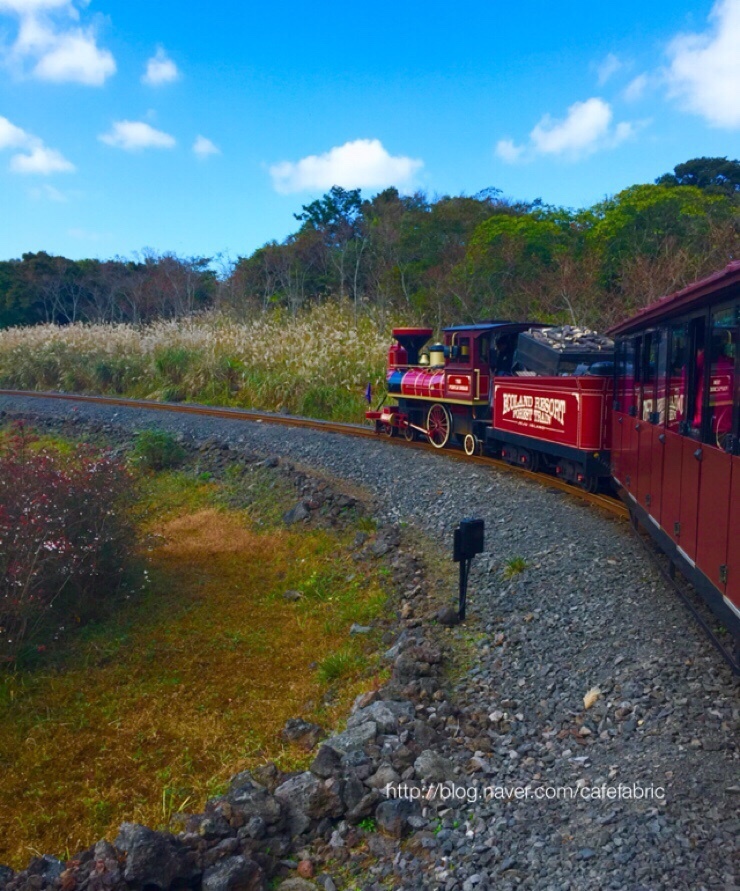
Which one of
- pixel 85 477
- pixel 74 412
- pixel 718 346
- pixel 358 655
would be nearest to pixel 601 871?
pixel 718 346

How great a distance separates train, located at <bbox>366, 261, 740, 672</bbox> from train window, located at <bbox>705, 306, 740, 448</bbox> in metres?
0.01

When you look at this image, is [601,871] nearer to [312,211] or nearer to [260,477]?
[260,477]

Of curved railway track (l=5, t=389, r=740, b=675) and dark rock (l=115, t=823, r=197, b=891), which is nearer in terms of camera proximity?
dark rock (l=115, t=823, r=197, b=891)

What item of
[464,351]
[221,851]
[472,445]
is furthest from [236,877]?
[464,351]

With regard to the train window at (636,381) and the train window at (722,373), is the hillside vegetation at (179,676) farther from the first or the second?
the train window at (722,373)

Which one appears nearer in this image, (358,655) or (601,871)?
(601,871)

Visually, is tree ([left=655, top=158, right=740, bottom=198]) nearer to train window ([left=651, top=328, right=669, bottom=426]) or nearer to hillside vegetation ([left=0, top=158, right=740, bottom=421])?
hillside vegetation ([left=0, top=158, right=740, bottom=421])

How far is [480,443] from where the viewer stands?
13289 mm

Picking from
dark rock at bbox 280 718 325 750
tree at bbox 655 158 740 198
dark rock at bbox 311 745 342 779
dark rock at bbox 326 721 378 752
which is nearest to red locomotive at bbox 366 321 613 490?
dark rock at bbox 280 718 325 750

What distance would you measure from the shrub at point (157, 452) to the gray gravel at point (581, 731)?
702 cm

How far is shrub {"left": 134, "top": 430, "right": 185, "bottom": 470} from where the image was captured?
1396 cm

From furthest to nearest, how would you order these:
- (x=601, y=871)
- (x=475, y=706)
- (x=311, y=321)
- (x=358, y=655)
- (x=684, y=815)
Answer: (x=311, y=321) → (x=358, y=655) → (x=475, y=706) → (x=684, y=815) → (x=601, y=871)

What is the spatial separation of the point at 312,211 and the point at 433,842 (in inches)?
1466

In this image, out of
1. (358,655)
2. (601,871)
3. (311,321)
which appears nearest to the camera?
(601,871)
